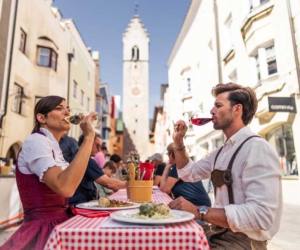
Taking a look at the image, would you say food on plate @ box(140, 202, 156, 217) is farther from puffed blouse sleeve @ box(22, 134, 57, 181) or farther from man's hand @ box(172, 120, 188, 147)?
man's hand @ box(172, 120, 188, 147)

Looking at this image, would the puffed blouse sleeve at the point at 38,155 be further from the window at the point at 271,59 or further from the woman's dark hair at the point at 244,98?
the window at the point at 271,59

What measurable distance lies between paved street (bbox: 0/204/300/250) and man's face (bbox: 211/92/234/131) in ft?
11.0

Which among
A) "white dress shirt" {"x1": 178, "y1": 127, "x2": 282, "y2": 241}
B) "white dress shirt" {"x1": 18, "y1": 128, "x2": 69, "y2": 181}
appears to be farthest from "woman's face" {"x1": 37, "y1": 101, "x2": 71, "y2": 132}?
"white dress shirt" {"x1": 178, "y1": 127, "x2": 282, "y2": 241}

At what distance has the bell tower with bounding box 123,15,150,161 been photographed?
42.0 meters

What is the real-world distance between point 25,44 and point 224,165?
14.1 meters

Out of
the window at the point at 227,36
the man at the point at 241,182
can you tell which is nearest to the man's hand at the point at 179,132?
the man at the point at 241,182

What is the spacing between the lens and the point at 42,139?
1.77 meters

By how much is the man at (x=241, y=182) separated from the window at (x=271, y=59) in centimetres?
893

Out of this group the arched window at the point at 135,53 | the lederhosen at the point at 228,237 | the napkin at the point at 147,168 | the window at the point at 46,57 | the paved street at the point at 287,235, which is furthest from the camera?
the arched window at the point at 135,53

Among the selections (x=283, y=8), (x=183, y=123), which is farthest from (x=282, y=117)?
(x=183, y=123)

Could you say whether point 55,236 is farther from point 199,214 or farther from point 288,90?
point 288,90

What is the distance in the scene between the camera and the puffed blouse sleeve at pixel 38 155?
1614 mm

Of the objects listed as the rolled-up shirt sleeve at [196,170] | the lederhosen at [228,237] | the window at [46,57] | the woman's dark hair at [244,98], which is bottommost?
the lederhosen at [228,237]

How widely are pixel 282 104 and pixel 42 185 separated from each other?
341 inches
